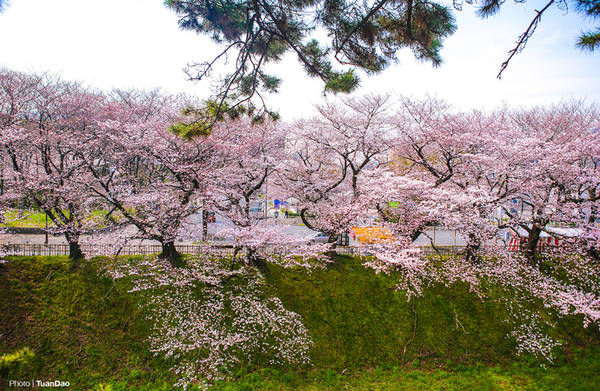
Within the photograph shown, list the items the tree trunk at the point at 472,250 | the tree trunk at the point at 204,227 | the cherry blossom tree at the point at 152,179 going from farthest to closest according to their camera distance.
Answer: the tree trunk at the point at 472,250
the tree trunk at the point at 204,227
the cherry blossom tree at the point at 152,179

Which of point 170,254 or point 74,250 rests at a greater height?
point 74,250

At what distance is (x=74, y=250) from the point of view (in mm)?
10453

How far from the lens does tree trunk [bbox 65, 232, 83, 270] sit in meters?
10.2

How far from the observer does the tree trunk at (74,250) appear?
10.2 m

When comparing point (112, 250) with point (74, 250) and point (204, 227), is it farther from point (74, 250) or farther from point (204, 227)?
point (204, 227)

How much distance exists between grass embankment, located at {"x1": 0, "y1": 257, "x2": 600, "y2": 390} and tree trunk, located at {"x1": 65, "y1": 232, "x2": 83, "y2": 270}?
0.29 meters

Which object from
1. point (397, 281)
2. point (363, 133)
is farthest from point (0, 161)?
point (397, 281)

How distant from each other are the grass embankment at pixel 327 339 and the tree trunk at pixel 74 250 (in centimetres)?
29

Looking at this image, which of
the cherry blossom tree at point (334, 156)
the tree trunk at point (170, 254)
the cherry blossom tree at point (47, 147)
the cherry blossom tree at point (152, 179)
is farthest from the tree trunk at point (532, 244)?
the cherry blossom tree at point (47, 147)

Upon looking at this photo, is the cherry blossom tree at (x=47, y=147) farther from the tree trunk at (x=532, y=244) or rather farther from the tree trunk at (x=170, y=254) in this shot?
the tree trunk at (x=532, y=244)

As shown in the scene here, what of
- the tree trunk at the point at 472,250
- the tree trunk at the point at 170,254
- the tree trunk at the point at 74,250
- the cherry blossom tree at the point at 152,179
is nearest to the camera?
the cherry blossom tree at the point at 152,179

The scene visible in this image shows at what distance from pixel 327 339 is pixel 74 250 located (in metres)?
9.83

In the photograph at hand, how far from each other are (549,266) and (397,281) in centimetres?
730

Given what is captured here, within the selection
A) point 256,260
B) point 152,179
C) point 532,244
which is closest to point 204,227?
point 256,260
